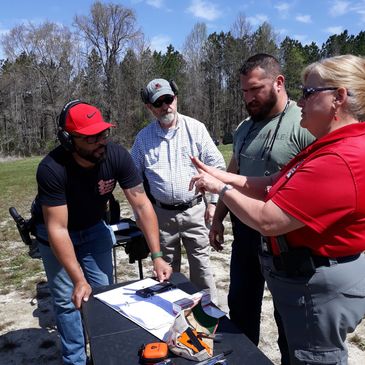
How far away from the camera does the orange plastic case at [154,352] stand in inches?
61.3

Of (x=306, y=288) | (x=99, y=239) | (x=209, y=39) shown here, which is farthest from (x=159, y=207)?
(x=209, y=39)

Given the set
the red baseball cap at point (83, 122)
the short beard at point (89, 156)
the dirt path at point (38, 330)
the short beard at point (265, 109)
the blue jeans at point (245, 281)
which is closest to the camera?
the red baseball cap at point (83, 122)

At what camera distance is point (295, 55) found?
4372 cm

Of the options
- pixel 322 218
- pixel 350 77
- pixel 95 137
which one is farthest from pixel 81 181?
pixel 350 77

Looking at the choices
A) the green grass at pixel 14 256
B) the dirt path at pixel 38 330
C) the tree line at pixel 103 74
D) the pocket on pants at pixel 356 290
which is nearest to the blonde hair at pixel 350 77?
the pocket on pants at pixel 356 290

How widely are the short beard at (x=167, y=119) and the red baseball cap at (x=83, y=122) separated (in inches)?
42.4

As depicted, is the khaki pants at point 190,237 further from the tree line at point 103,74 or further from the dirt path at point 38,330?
the tree line at point 103,74

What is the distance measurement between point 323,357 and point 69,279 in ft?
5.75

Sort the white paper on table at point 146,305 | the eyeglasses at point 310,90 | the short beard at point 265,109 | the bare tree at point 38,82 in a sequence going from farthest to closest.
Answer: the bare tree at point 38,82 → the short beard at point 265,109 → the white paper on table at point 146,305 → the eyeglasses at point 310,90

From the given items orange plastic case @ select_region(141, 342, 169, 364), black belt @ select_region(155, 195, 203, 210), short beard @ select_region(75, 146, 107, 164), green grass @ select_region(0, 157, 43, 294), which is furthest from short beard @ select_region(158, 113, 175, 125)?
green grass @ select_region(0, 157, 43, 294)

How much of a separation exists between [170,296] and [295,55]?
45.6m

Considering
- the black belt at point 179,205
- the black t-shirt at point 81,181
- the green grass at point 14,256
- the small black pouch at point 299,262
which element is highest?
the black t-shirt at point 81,181

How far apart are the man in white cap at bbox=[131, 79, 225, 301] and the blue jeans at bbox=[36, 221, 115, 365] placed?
72 centimetres

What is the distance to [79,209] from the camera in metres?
2.69
